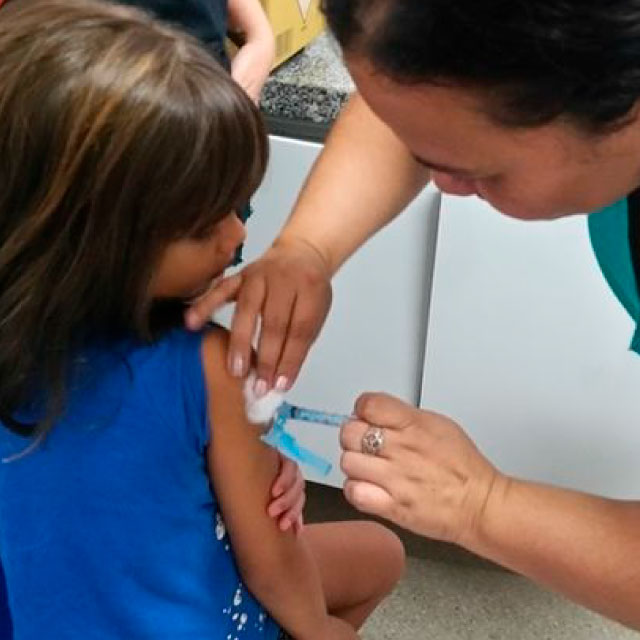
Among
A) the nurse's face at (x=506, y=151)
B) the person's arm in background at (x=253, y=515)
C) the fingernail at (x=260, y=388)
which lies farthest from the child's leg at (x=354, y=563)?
the nurse's face at (x=506, y=151)

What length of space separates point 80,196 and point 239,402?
213mm

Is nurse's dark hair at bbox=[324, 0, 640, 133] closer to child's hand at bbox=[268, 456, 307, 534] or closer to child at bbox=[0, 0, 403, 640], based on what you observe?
child at bbox=[0, 0, 403, 640]

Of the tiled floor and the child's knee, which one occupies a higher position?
the child's knee

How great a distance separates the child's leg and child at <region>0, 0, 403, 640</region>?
0.22m

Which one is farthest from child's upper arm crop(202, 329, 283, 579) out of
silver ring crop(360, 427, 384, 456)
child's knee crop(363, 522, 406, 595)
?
child's knee crop(363, 522, 406, 595)

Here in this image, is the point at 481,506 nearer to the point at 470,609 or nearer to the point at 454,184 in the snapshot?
the point at 454,184

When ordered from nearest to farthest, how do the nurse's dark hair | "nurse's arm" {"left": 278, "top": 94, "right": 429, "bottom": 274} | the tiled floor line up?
the nurse's dark hair
"nurse's arm" {"left": 278, "top": 94, "right": 429, "bottom": 274}
the tiled floor

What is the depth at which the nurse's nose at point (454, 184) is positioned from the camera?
764 mm

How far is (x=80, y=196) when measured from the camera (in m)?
0.78

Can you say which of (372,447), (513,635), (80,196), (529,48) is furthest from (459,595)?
(529,48)

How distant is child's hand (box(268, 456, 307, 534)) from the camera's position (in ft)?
3.05

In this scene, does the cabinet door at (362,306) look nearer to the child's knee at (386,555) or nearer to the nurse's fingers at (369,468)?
the child's knee at (386,555)

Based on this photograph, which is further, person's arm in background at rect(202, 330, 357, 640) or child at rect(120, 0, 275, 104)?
child at rect(120, 0, 275, 104)

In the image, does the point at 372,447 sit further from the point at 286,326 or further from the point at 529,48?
the point at 529,48
